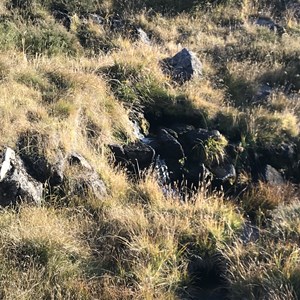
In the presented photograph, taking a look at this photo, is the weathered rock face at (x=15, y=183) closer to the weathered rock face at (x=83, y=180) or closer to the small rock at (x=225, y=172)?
the weathered rock face at (x=83, y=180)

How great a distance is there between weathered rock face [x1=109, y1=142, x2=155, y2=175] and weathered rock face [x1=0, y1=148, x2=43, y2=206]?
5.15ft

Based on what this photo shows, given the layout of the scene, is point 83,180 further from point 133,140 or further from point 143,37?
point 143,37

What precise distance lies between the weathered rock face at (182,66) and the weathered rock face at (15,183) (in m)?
4.50

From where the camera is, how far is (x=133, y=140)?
8164 millimetres

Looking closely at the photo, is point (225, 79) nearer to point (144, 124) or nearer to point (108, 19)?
point (144, 124)

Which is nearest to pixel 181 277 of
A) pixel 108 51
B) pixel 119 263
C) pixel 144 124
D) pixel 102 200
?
pixel 119 263

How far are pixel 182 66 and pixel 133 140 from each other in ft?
9.65

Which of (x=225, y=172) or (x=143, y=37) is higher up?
(x=225, y=172)

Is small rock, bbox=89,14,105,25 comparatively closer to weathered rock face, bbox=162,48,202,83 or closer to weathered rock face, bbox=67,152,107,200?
weathered rock face, bbox=162,48,202,83

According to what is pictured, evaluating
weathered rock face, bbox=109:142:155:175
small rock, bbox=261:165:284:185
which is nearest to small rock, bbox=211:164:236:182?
small rock, bbox=261:165:284:185

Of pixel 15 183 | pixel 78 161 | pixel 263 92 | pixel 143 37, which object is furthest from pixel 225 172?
pixel 143 37

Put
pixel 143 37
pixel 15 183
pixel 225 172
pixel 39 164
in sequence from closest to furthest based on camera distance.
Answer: pixel 15 183
pixel 39 164
pixel 225 172
pixel 143 37

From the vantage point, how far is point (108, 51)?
37.4 feet

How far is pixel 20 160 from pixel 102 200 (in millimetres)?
1187
